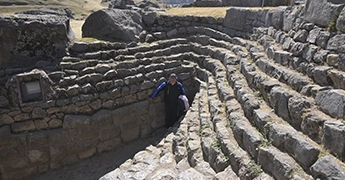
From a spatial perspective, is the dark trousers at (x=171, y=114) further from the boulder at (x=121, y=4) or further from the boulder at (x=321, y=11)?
the boulder at (x=121, y=4)

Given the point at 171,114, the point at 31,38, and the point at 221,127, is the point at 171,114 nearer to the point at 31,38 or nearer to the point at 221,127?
the point at 221,127

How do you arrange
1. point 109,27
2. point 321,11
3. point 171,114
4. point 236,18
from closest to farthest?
point 321,11 → point 171,114 → point 109,27 → point 236,18

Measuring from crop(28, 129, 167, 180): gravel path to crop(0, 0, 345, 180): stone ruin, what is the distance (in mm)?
180

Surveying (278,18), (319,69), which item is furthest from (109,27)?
(319,69)

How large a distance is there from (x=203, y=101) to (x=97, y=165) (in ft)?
10.1

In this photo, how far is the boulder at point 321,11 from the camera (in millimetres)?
4211

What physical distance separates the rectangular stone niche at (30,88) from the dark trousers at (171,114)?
10.9 ft

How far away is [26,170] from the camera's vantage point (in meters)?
7.13

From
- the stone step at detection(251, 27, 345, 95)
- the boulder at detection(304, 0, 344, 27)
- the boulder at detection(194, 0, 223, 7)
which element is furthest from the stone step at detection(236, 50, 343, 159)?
the boulder at detection(194, 0, 223, 7)

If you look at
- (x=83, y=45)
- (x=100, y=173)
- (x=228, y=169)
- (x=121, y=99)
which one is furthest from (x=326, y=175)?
(x=83, y=45)

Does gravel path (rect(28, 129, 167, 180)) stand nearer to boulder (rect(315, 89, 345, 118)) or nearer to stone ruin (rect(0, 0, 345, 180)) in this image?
stone ruin (rect(0, 0, 345, 180))

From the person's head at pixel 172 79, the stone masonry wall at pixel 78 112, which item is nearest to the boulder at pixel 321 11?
the person's head at pixel 172 79

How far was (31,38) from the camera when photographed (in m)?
7.35

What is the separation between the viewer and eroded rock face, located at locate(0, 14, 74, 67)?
23.2 feet
